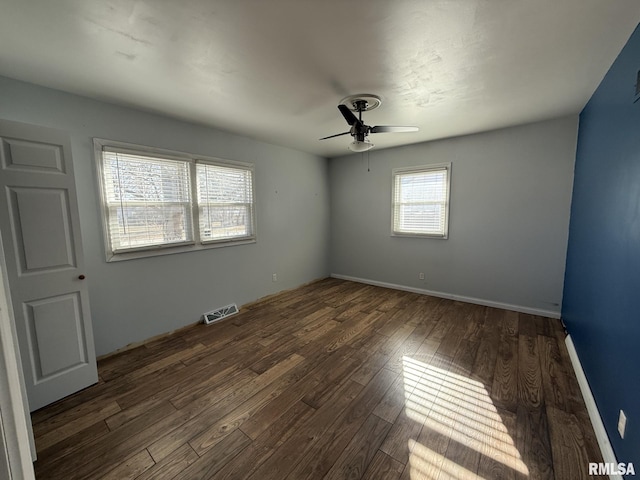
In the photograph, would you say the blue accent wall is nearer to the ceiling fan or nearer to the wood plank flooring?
the wood plank flooring

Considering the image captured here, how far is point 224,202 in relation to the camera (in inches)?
141

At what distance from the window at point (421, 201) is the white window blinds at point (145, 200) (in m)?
3.32

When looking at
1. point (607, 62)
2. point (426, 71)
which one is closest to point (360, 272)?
point (426, 71)

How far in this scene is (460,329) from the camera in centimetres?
310

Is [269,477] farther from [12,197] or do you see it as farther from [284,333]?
[12,197]

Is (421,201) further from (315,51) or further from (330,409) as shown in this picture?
(330,409)

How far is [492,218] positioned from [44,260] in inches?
194

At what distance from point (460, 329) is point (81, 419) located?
12.1 ft

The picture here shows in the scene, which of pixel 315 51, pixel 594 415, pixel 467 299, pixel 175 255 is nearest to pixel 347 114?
pixel 315 51

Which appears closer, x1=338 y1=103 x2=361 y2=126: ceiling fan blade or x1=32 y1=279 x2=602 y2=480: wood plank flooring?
x1=32 y1=279 x2=602 y2=480: wood plank flooring

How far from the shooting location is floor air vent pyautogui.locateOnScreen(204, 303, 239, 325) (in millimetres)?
3395

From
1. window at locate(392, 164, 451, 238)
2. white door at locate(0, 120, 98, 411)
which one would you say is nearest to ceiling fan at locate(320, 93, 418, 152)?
window at locate(392, 164, 451, 238)

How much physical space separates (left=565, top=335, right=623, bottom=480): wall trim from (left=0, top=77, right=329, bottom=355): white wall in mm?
3754

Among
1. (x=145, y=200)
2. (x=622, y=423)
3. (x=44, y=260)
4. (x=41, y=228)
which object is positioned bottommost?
(x=622, y=423)
